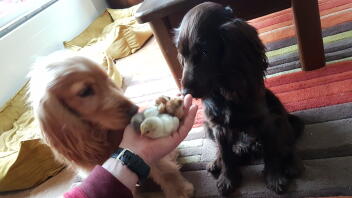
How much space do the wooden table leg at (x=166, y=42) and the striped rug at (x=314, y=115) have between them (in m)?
0.36

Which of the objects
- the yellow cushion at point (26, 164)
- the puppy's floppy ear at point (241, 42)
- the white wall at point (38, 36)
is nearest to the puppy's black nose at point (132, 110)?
the puppy's floppy ear at point (241, 42)

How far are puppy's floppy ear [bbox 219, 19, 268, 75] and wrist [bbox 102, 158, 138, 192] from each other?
0.53 meters

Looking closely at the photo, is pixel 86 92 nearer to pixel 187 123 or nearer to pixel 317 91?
pixel 187 123

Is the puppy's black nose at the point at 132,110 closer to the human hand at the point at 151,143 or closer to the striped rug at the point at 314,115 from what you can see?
the human hand at the point at 151,143

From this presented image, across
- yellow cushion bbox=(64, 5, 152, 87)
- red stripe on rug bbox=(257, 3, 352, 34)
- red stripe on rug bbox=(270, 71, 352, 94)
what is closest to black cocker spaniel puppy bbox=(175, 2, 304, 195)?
red stripe on rug bbox=(270, 71, 352, 94)

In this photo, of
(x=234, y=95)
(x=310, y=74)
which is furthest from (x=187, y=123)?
(x=310, y=74)

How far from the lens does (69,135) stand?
1.26 metres

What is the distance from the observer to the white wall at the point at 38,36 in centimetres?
280

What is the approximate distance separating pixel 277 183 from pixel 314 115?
1.61ft

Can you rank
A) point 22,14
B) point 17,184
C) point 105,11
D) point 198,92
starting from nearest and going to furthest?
point 198,92, point 17,184, point 22,14, point 105,11

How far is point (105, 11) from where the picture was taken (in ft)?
13.5

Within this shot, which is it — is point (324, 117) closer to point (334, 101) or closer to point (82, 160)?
point (334, 101)

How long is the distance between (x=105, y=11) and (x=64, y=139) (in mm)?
3162

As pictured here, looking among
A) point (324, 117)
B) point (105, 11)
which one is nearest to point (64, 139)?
point (324, 117)
